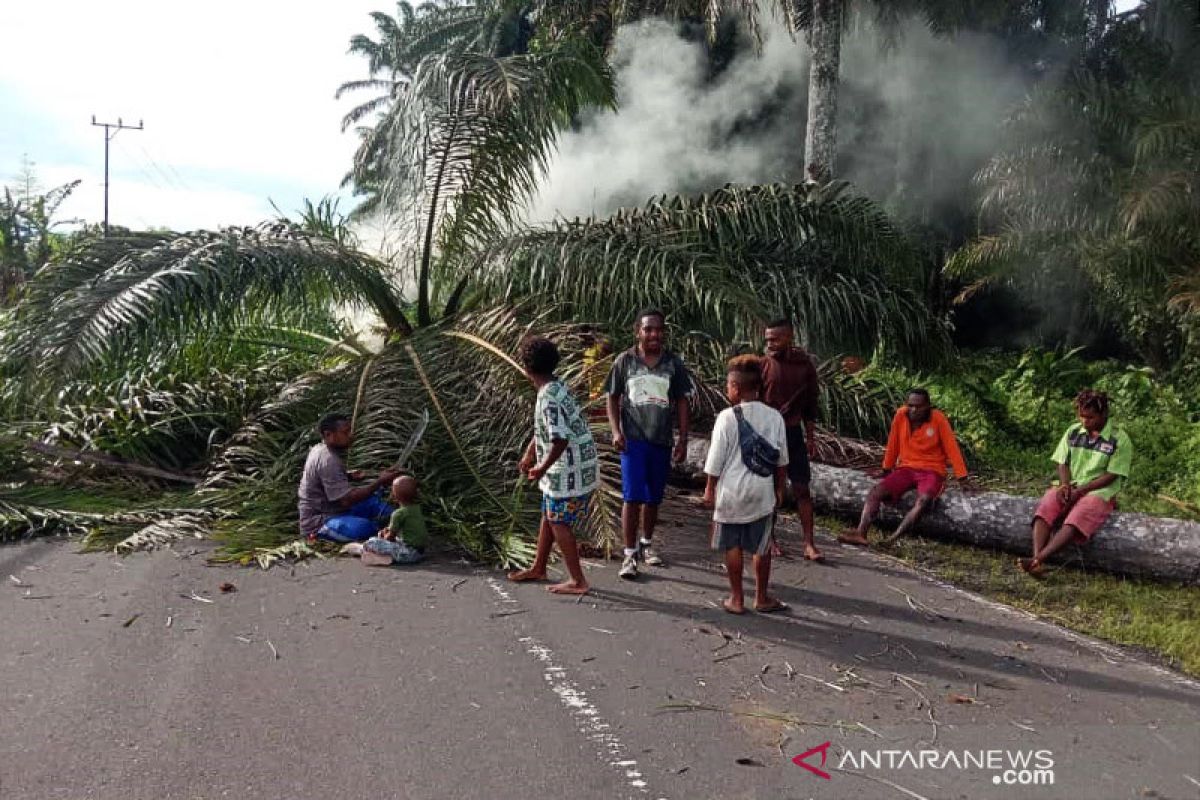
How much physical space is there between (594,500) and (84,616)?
2961mm

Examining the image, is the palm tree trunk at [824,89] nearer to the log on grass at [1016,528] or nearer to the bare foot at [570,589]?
the log on grass at [1016,528]

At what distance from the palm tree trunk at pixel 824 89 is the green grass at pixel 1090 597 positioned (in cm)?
729

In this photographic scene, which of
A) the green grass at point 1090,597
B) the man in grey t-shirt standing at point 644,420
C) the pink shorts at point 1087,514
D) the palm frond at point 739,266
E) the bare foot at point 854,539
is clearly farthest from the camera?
the palm frond at point 739,266

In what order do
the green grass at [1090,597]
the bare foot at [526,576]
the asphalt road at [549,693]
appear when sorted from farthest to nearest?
the bare foot at [526,576], the green grass at [1090,597], the asphalt road at [549,693]

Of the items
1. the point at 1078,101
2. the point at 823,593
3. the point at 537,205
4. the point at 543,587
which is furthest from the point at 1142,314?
the point at 543,587

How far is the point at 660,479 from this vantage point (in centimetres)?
587

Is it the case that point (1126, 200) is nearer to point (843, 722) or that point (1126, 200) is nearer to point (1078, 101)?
point (1078, 101)

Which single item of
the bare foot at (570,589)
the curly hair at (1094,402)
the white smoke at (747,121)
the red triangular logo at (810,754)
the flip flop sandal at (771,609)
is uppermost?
the white smoke at (747,121)

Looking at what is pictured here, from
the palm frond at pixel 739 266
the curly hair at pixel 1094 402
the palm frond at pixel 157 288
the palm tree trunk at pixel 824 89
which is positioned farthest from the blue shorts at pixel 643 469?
the palm tree trunk at pixel 824 89

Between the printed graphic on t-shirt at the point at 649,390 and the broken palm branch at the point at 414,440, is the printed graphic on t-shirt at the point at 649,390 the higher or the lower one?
the higher one

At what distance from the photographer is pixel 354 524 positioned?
247 inches

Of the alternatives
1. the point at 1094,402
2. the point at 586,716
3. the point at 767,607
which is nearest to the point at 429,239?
the point at 767,607

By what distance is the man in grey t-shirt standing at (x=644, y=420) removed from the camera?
18.9 feet

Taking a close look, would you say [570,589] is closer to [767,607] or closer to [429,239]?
[767,607]
